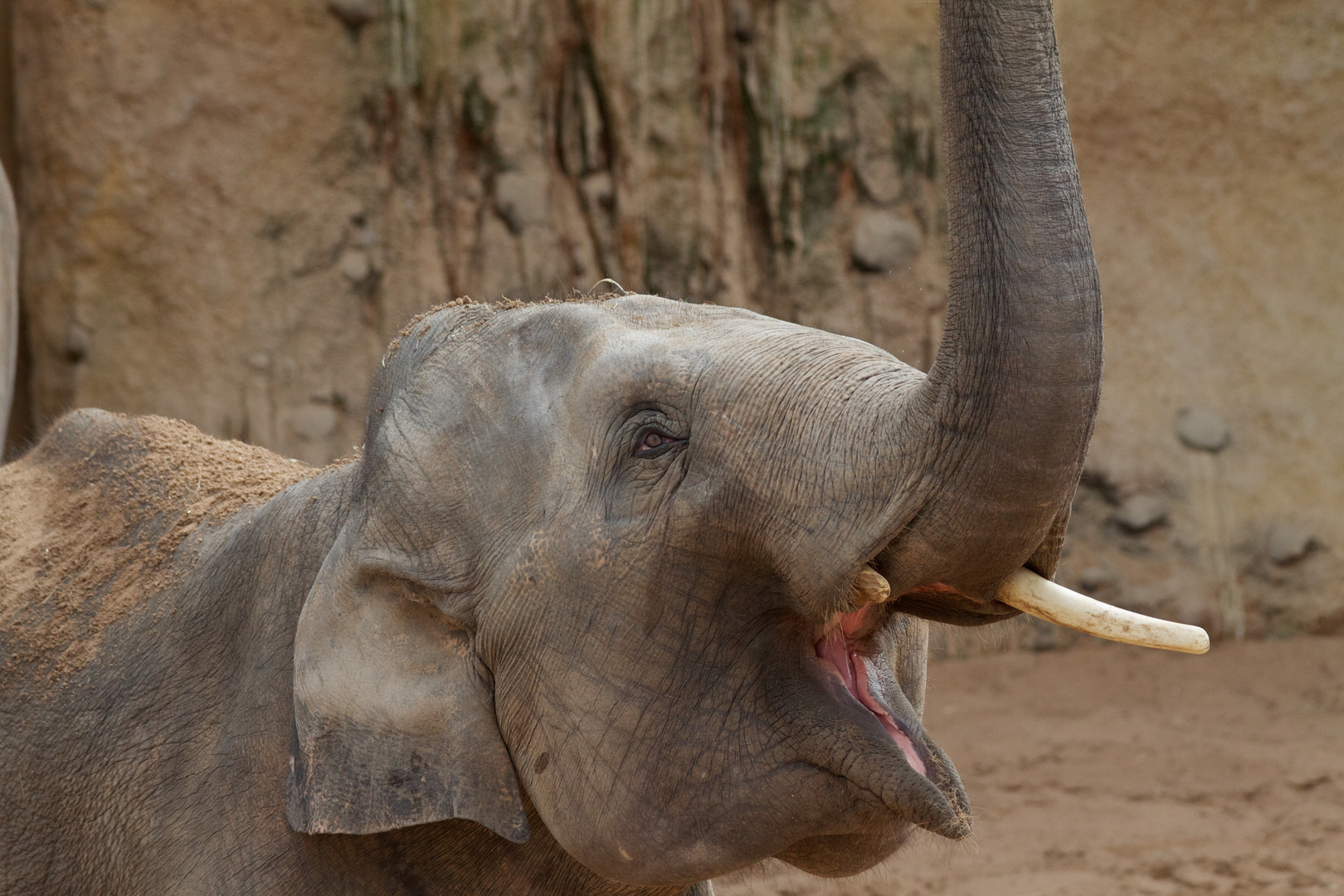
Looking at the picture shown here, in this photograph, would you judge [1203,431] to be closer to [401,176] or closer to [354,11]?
[401,176]

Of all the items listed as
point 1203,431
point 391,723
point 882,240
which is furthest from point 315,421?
point 391,723

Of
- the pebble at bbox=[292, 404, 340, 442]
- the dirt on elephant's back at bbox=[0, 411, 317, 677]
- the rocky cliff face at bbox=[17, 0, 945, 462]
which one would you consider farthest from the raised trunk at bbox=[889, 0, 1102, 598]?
the pebble at bbox=[292, 404, 340, 442]

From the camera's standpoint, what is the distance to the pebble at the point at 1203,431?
5.80m

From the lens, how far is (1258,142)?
225 inches

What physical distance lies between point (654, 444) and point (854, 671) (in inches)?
13.9

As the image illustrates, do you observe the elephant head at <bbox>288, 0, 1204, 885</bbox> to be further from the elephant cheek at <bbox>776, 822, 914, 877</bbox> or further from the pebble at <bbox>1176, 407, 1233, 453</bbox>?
the pebble at <bbox>1176, 407, 1233, 453</bbox>

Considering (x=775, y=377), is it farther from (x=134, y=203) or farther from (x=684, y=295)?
(x=134, y=203)

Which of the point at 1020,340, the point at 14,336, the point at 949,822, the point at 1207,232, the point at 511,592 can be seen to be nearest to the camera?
the point at 1020,340

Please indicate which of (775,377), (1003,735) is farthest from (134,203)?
(775,377)

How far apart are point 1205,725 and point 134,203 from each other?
14.2 feet

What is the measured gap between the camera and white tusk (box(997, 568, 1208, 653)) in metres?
1.33

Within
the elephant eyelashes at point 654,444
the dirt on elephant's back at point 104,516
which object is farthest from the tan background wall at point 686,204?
the elephant eyelashes at point 654,444

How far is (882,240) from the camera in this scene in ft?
19.1

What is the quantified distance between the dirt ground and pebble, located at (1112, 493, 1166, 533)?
0.50 metres
